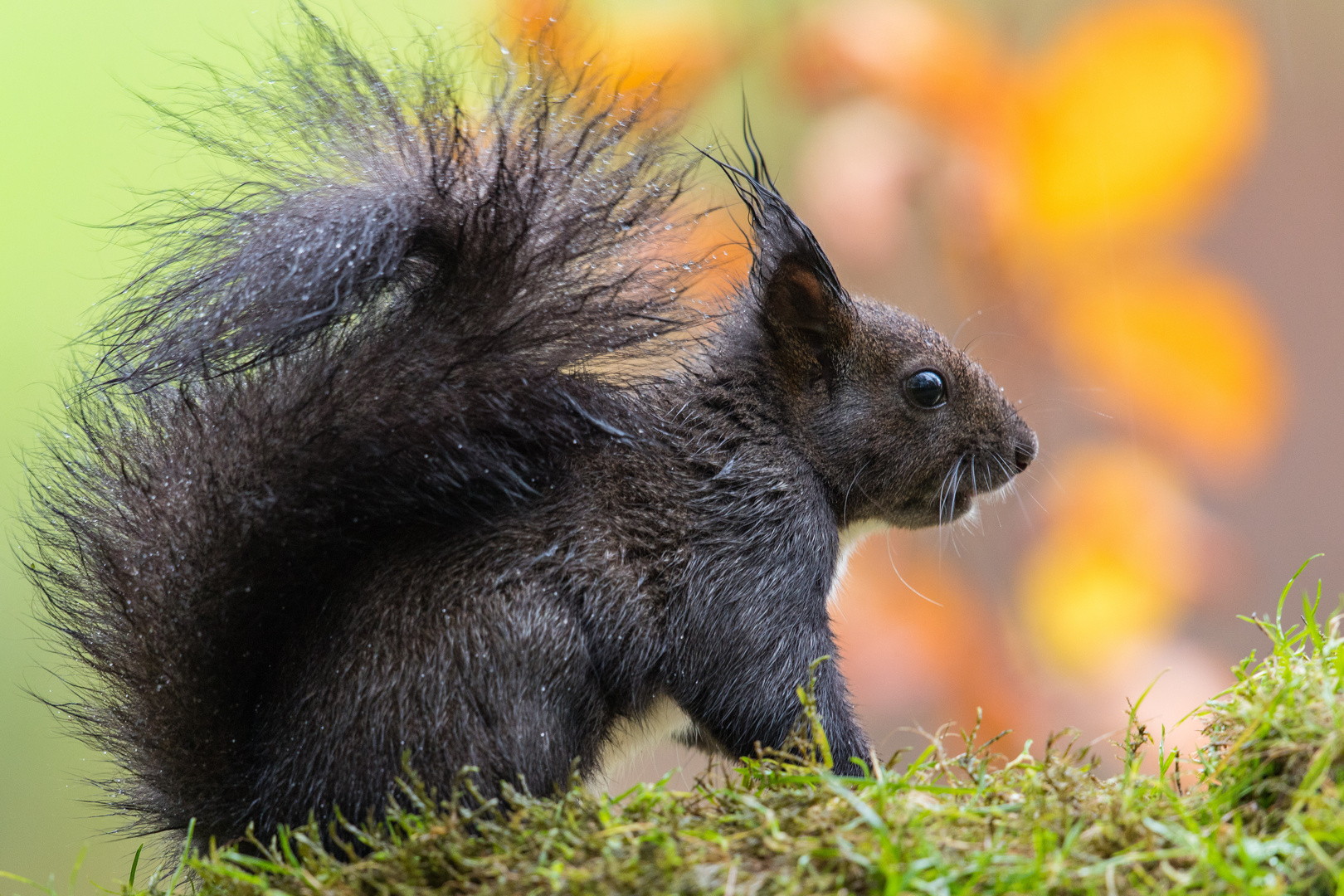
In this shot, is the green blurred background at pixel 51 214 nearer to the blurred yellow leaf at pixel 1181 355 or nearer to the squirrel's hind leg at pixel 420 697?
the squirrel's hind leg at pixel 420 697

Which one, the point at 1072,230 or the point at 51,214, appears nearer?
the point at 51,214

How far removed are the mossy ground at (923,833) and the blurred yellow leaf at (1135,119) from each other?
1793 mm

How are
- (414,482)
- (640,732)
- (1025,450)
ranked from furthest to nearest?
(1025,450) → (640,732) → (414,482)

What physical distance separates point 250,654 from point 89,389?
1.50 feet

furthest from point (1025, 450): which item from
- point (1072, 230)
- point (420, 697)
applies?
point (1072, 230)

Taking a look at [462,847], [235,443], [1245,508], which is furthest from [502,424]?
[1245,508]

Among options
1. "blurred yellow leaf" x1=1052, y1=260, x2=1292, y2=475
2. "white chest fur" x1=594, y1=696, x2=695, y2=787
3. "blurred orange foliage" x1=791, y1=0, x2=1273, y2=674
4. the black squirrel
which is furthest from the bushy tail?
"blurred yellow leaf" x1=1052, y1=260, x2=1292, y2=475

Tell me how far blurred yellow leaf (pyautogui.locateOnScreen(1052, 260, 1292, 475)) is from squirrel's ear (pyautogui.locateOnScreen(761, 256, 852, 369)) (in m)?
1.40

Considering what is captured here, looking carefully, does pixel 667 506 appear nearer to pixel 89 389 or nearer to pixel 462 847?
pixel 462 847

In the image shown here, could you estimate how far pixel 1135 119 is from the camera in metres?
2.77

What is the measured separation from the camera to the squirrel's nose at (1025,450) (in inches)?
70.6

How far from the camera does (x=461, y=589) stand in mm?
1268

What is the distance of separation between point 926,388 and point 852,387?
0.42ft

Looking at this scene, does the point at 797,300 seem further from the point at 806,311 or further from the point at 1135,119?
the point at 1135,119
